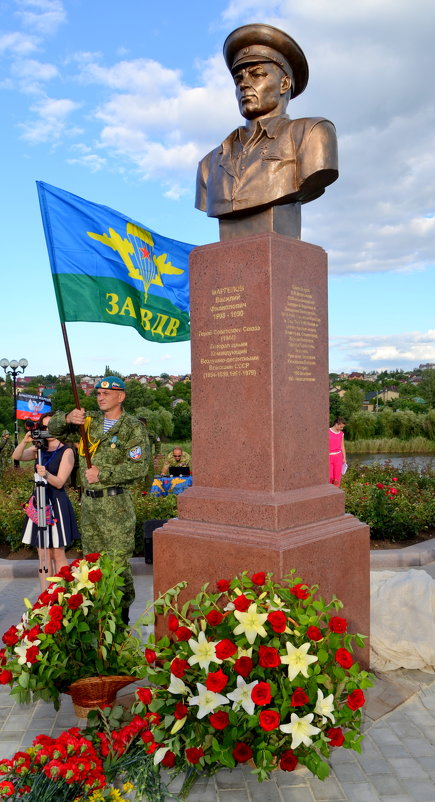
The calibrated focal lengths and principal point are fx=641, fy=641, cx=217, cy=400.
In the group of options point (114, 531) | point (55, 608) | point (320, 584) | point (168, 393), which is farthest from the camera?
point (168, 393)

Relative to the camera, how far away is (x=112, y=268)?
5465 mm

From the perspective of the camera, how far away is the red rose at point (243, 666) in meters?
2.89

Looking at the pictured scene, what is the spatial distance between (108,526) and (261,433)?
152 centimetres

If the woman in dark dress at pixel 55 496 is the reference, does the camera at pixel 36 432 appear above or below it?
above

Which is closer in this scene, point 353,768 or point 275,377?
point 353,768

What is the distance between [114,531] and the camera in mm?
4812

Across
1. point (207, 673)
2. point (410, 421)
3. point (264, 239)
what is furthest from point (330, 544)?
point (410, 421)

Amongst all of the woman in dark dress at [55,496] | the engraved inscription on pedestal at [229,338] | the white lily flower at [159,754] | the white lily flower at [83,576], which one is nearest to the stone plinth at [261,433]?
the engraved inscription on pedestal at [229,338]

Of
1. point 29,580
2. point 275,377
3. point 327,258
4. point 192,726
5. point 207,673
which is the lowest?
point 29,580

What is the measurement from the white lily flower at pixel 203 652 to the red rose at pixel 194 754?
0.36m

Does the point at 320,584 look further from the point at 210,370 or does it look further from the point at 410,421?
the point at 410,421

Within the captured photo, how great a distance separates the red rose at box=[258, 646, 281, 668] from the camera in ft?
9.41

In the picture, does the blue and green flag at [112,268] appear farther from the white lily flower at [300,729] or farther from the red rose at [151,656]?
the white lily flower at [300,729]

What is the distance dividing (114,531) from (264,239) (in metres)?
2.39
